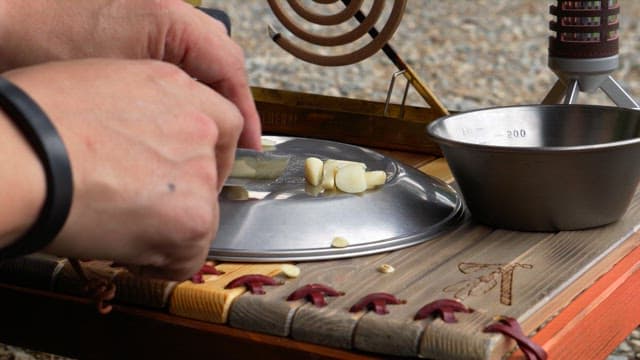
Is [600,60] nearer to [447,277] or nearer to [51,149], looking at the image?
[447,277]

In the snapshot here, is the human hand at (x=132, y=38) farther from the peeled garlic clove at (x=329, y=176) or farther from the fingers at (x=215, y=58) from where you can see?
the peeled garlic clove at (x=329, y=176)

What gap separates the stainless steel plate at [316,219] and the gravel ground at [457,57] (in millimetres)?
2989

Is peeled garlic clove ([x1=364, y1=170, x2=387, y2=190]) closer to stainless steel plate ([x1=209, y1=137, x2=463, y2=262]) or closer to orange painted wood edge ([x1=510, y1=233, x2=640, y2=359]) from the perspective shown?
stainless steel plate ([x1=209, y1=137, x2=463, y2=262])

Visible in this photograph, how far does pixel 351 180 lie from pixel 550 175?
0.75 ft

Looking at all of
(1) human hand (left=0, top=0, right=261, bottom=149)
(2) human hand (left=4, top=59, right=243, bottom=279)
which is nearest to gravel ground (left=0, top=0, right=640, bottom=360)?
(1) human hand (left=0, top=0, right=261, bottom=149)

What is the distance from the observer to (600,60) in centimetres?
171

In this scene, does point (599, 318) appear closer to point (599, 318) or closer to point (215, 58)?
point (599, 318)

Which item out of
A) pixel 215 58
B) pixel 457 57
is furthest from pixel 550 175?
pixel 457 57

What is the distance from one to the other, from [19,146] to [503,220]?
0.80 metres

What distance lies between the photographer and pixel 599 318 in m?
1.25

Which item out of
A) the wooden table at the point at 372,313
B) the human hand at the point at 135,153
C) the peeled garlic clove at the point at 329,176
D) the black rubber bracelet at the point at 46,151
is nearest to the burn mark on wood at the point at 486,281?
the wooden table at the point at 372,313

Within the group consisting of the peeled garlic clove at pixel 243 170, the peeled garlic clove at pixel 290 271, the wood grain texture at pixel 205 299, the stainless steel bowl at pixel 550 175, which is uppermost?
the stainless steel bowl at pixel 550 175

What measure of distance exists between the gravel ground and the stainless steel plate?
2989 mm

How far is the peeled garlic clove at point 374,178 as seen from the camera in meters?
1.39
